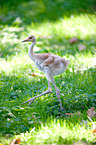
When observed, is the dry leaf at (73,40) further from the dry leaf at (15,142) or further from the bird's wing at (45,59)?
the dry leaf at (15,142)

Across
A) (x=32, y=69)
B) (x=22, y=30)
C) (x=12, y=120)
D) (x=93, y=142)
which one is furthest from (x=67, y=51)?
(x=93, y=142)

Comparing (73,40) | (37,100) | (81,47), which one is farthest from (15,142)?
(73,40)

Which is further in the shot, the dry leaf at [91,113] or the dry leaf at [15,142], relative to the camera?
the dry leaf at [91,113]

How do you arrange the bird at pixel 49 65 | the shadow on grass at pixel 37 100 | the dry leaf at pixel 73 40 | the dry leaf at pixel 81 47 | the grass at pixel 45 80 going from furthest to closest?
the dry leaf at pixel 73 40
the dry leaf at pixel 81 47
the bird at pixel 49 65
the shadow on grass at pixel 37 100
the grass at pixel 45 80

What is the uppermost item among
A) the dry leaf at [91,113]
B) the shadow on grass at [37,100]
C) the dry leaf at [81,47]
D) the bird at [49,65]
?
the dry leaf at [81,47]

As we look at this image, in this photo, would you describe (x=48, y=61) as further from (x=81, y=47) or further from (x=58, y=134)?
(x=81, y=47)

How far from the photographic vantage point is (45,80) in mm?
5465

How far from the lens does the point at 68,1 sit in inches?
432

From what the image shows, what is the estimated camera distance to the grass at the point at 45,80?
3650 mm

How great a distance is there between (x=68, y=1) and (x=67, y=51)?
4716 mm

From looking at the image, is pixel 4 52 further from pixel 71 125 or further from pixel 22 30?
pixel 71 125

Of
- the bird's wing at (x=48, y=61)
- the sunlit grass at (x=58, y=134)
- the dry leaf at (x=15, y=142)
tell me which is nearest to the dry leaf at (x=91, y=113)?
the sunlit grass at (x=58, y=134)

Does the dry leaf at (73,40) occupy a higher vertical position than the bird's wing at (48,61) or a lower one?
higher

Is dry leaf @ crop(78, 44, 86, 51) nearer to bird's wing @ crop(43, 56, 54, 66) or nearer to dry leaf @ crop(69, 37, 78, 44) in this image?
dry leaf @ crop(69, 37, 78, 44)
